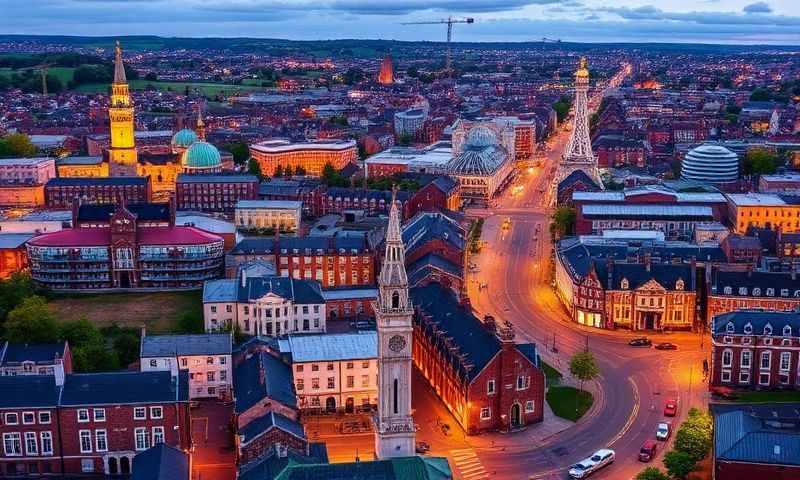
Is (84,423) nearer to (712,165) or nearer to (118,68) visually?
(118,68)

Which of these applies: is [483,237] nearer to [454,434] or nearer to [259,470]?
[454,434]

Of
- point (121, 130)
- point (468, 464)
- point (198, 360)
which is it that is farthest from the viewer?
point (121, 130)

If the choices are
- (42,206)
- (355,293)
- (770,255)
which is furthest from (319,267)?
(42,206)

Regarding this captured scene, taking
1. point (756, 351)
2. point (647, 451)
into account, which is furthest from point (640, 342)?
point (647, 451)

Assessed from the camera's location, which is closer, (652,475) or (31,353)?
(652,475)

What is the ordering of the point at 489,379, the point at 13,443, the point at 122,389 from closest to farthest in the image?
1. the point at 13,443
2. the point at 122,389
3. the point at 489,379

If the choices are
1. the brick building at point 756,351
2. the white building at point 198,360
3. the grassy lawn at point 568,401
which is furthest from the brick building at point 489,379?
the white building at point 198,360

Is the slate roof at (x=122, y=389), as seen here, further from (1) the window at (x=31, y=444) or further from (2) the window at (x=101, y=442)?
(1) the window at (x=31, y=444)
